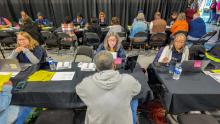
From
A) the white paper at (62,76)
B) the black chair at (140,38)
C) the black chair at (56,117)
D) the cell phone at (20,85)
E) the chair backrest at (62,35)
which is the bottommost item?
the black chair at (56,117)

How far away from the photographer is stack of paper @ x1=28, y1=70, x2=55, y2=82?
7.03 feet

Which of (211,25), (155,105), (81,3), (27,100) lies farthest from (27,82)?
(211,25)

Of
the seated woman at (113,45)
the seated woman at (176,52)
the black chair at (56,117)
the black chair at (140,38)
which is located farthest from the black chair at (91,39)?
the black chair at (56,117)

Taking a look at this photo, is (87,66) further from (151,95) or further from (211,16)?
(211,16)

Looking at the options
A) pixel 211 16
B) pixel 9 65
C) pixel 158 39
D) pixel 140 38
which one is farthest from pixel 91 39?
pixel 211 16

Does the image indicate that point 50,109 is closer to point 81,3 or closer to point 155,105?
point 155,105

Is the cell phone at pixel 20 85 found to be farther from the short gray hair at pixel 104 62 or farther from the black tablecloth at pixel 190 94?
the black tablecloth at pixel 190 94

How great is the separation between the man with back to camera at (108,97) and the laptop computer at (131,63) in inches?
32.0

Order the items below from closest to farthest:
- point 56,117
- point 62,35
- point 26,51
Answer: point 56,117
point 26,51
point 62,35

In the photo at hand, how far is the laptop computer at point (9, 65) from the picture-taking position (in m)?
2.20

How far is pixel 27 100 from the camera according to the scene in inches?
77.2

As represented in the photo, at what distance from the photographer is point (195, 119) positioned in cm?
186

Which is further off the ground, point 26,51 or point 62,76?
point 26,51

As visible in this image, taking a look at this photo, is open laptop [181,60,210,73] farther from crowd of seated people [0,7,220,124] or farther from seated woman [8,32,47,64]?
seated woman [8,32,47,64]
